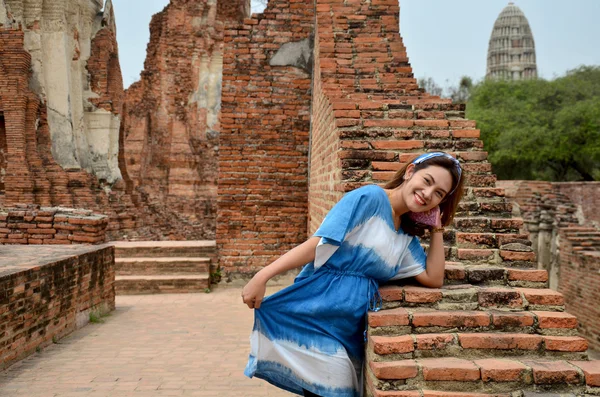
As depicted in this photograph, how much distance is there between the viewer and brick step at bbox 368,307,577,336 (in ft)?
7.26

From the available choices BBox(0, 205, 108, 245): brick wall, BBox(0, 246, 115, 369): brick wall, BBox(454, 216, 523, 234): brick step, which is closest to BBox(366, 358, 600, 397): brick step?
BBox(454, 216, 523, 234): brick step

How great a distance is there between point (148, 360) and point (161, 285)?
356cm

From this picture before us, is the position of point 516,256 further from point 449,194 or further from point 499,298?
point 449,194

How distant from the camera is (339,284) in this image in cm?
210

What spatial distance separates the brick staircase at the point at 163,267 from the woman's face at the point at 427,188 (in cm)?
600

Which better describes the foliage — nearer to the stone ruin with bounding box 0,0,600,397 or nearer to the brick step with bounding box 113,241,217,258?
the stone ruin with bounding box 0,0,600,397

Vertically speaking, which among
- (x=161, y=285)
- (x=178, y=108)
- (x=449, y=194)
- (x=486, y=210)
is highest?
(x=178, y=108)

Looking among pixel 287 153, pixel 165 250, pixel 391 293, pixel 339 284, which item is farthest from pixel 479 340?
pixel 165 250

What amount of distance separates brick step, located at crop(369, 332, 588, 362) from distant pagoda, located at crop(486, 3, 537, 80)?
55.8m

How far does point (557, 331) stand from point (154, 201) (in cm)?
1726

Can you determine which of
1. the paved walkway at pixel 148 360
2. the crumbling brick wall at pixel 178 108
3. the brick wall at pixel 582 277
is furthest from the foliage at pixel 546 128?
the paved walkway at pixel 148 360

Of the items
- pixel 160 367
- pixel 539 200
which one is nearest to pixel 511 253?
pixel 160 367

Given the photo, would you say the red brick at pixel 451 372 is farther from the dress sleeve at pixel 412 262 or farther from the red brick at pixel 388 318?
the dress sleeve at pixel 412 262

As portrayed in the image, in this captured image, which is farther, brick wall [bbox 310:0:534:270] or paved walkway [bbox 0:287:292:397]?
paved walkway [bbox 0:287:292:397]
